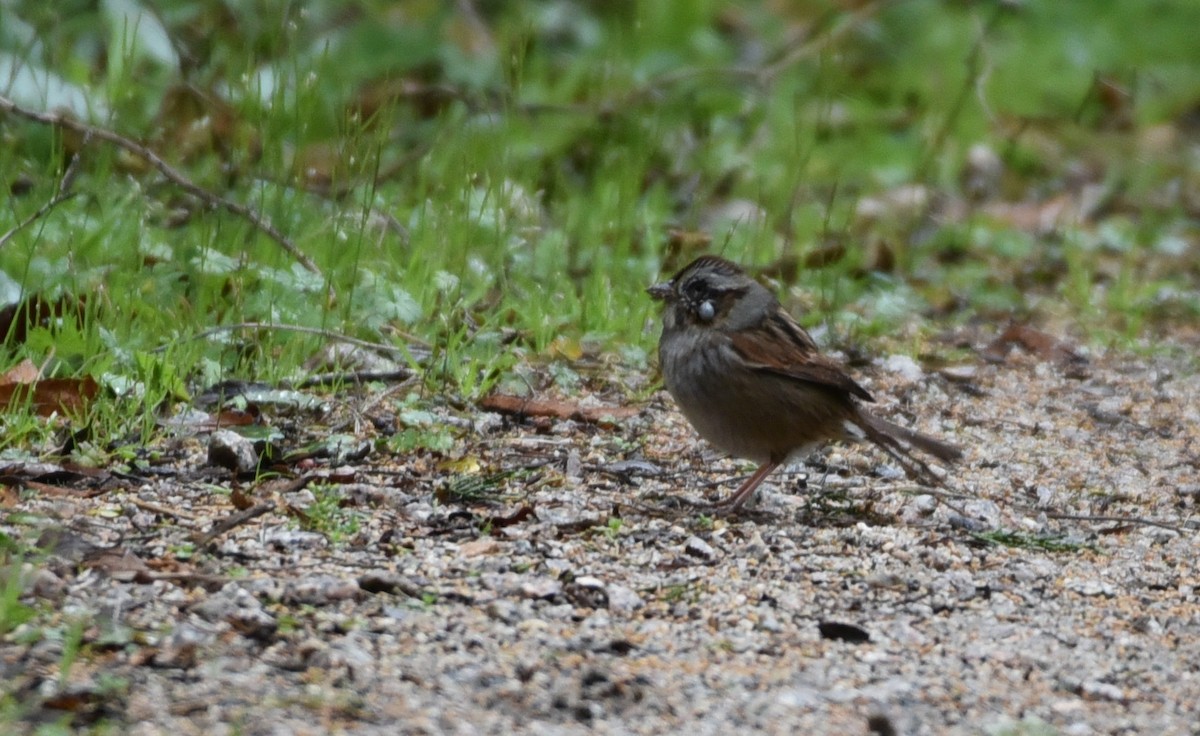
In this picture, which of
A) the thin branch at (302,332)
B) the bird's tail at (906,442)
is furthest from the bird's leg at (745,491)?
the thin branch at (302,332)

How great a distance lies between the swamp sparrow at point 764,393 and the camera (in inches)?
176

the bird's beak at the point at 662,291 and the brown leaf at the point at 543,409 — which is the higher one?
the bird's beak at the point at 662,291

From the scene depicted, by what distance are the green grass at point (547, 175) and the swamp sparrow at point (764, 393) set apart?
0.60 meters

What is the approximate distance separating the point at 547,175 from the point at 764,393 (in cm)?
276

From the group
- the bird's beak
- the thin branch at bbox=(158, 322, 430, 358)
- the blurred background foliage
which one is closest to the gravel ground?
the thin branch at bbox=(158, 322, 430, 358)

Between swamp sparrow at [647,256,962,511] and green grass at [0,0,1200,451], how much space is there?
0.60 metres

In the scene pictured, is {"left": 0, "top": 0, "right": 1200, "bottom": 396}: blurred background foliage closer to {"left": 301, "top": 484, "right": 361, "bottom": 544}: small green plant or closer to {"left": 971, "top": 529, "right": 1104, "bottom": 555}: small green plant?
{"left": 301, "top": 484, "right": 361, "bottom": 544}: small green plant

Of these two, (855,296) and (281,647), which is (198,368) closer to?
(281,647)

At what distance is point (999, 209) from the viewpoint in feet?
Answer: 26.8

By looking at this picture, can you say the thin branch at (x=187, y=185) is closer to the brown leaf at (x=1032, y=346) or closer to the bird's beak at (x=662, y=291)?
the bird's beak at (x=662, y=291)

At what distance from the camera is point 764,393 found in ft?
14.8

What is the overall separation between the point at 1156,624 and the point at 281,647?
184 cm

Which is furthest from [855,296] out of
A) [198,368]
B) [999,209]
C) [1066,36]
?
[1066,36]

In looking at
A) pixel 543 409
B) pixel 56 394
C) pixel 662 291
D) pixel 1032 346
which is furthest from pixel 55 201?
pixel 1032 346
